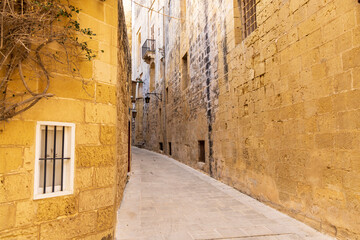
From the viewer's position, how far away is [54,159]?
2406 millimetres

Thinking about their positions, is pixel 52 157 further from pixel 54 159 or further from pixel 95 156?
pixel 95 156

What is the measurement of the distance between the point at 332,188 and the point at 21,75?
3.86 m

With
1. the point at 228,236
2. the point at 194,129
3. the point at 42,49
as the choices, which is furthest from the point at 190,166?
the point at 42,49

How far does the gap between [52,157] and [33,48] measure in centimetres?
105

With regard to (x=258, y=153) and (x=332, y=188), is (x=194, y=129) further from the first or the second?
(x=332, y=188)

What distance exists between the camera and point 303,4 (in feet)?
12.6

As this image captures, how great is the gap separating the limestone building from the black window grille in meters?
3.35

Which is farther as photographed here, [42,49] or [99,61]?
[99,61]

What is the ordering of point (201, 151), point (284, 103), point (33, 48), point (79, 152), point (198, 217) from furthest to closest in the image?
point (201, 151), point (284, 103), point (198, 217), point (79, 152), point (33, 48)

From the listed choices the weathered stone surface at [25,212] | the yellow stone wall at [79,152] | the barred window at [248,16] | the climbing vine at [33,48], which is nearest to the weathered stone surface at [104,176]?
the yellow stone wall at [79,152]

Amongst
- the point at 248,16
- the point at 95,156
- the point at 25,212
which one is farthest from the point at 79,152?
the point at 248,16

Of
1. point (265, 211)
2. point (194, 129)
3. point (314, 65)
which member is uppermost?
point (314, 65)

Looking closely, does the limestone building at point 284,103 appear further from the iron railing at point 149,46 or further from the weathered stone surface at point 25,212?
the iron railing at point 149,46

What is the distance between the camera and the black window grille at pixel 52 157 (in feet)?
7.63
